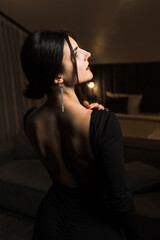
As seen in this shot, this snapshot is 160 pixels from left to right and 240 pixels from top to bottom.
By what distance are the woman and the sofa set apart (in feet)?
3.30

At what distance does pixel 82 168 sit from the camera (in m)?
0.94

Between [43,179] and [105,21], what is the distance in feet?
6.31

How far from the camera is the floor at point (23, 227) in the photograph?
1791mm

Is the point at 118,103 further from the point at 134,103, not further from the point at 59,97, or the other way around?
the point at 59,97

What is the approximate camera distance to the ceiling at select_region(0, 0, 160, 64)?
2.94 meters

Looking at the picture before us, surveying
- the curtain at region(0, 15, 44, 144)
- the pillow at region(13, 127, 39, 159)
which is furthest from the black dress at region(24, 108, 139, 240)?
the curtain at region(0, 15, 44, 144)

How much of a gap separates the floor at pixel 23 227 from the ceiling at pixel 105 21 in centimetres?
211

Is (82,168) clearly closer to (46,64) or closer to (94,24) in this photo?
(46,64)

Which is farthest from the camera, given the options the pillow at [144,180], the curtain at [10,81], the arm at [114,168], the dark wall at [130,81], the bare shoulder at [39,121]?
the dark wall at [130,81]

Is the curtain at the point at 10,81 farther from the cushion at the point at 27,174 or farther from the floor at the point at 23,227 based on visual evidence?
the floor at the point at 23,227

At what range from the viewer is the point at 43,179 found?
2.46 metres

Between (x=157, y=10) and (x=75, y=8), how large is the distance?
901 millimetres

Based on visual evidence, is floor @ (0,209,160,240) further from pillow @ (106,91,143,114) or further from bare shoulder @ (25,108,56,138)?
pillow @ (106,91,143,114)

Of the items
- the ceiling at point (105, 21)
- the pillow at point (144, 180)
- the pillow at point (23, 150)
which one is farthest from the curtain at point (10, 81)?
the pillow at point (144, 180)
